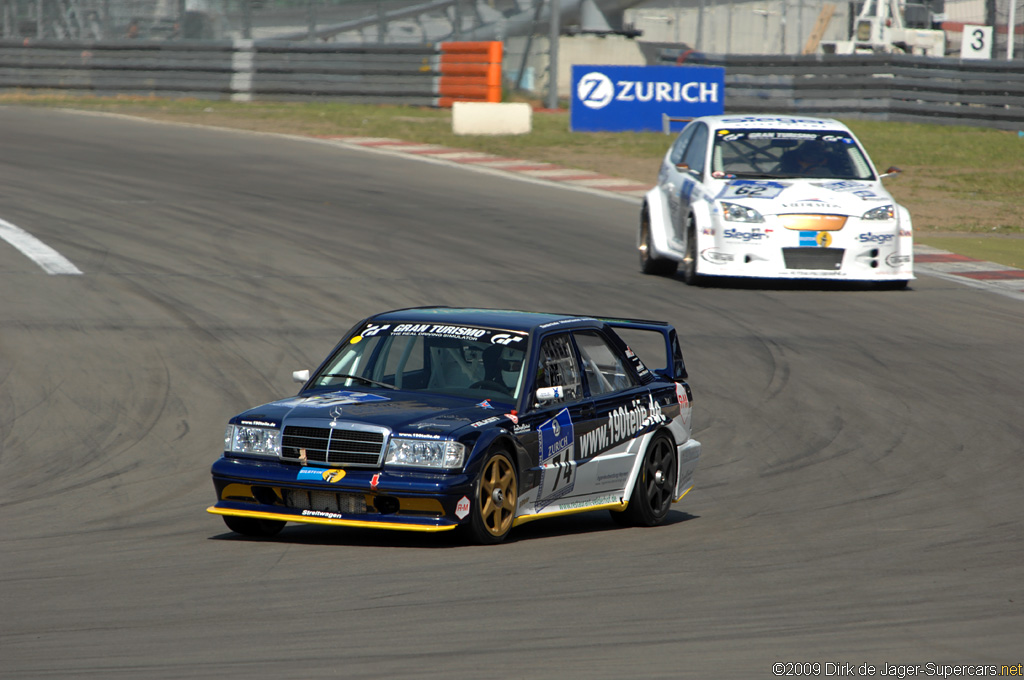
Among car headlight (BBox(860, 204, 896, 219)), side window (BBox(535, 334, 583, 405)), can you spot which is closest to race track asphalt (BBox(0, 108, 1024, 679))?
side window (BBox(535, 334, 583, 405))

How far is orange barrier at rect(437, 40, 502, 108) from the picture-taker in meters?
34.3

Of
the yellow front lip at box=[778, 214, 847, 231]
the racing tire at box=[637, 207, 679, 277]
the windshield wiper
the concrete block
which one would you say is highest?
the concrete block

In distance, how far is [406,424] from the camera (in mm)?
7004

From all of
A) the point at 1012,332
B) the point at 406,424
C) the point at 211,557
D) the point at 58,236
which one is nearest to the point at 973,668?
the point at 406,424

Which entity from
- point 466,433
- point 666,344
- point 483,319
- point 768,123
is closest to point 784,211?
point 768,123

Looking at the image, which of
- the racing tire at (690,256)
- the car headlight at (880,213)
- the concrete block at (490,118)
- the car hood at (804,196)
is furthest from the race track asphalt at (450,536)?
the concrete block at (490,118)

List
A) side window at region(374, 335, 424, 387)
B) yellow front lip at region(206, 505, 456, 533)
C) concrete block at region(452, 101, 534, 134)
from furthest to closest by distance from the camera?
concrete block at region(452, 101, 534, 134), side window at region(374, 335, 424, 387), yellow front lip at region(206, 505, 456, 533)

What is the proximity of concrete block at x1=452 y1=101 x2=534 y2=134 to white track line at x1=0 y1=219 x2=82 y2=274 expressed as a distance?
44.2 feet

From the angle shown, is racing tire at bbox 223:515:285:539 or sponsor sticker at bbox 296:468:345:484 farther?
racing tire at bbox 223:515:285:539

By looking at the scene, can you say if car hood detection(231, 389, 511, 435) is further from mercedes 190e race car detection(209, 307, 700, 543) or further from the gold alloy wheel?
the gold alloy wheel

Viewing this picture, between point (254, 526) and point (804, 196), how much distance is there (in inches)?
384

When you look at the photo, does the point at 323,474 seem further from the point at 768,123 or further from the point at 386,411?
the point at 768,123

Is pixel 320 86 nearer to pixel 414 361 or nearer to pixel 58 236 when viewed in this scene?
pixel 58 236

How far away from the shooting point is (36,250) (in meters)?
16.3
